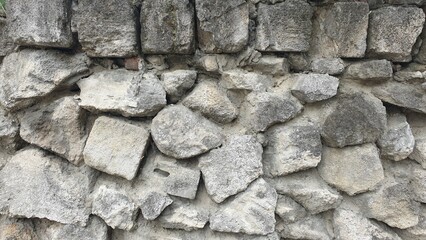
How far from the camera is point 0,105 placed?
3.60 feet

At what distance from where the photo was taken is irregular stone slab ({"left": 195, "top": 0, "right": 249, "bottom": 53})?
0.98 metres

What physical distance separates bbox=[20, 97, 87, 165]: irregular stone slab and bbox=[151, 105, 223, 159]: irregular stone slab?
0.83ft

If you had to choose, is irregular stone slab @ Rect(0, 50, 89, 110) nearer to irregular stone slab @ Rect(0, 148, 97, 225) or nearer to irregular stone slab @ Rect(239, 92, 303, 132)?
irregular stone slab @ Rect(0, 148, 97, 225)

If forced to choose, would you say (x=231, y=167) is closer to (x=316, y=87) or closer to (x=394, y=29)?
(x=316, y=87)

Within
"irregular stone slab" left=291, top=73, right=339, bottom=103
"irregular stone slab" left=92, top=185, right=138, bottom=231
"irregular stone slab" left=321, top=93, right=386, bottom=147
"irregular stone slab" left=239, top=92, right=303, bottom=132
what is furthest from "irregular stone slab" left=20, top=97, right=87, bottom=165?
"irregular stone slab" left=321, top=93, right=386, bottom=147

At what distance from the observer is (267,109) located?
1.03 meters

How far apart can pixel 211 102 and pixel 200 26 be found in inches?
9.3

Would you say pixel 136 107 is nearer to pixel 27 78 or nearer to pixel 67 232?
pixel 27 78

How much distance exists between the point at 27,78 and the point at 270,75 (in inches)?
30.5

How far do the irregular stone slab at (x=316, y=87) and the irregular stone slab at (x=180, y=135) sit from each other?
312 millimetres

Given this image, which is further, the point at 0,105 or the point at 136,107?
the point at 0,105

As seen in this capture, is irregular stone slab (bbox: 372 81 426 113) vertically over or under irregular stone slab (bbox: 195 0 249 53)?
under

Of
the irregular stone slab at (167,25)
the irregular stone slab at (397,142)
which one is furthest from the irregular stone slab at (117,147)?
the irregular stone slab at (397,142)

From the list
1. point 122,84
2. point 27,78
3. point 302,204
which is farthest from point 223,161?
point 27,78
